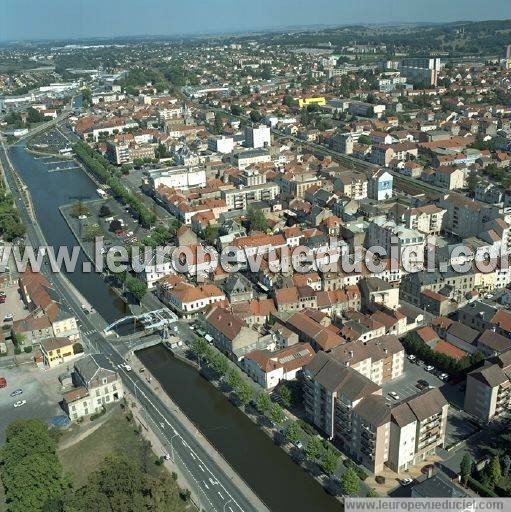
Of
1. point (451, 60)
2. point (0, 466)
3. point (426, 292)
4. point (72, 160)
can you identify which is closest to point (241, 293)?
point (426, 292)

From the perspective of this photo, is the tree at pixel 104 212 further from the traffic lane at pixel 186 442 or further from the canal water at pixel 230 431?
the traffic lane at pixel 186 442

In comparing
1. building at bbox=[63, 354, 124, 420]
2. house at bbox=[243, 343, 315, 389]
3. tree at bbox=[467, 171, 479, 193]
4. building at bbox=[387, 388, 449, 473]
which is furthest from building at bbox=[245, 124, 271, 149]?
building at bbox=[387, 388, 449, 473]

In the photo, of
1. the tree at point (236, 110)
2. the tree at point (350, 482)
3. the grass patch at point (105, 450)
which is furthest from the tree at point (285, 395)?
the tree at point (236, 110)

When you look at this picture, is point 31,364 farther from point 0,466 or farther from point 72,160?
point 72,160

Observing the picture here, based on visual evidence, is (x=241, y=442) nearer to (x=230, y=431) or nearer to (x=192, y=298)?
(x=230, y=431)

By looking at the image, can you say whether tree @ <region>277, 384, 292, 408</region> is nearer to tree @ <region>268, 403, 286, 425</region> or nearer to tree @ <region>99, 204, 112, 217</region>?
tree @ <region>268, 403, 286, 425</region>

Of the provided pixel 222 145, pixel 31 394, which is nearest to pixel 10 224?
pixel 31 394
